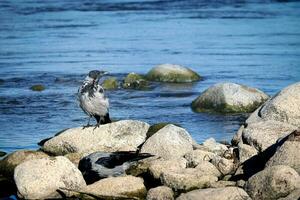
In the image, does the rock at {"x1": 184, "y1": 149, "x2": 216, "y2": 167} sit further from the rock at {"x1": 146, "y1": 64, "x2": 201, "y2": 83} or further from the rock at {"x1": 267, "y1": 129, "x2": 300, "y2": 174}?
the rock at {"x1": 146, "y1": 64, "x2": 201, "y2": 83}

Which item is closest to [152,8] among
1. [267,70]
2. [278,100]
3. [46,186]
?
[267,70]

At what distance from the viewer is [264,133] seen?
1371 centimetres

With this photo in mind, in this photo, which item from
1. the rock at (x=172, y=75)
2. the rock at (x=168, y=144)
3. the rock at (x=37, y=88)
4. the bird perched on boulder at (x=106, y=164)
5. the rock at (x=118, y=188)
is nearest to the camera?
the rock at (x=118, y=188)

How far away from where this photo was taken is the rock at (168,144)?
14.2 meters

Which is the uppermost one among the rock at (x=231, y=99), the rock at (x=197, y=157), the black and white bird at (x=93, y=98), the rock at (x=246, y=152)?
the black and white bird at (x=93, y=98)

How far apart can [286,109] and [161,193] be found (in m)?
4.23

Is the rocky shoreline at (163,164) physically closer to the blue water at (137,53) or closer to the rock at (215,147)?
the rock at (215,147)

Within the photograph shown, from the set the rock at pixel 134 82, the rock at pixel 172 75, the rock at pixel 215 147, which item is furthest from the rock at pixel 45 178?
the rock at pixel 172 75

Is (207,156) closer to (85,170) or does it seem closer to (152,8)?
(85,170)

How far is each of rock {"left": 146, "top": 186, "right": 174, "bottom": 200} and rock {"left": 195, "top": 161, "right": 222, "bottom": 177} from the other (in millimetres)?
747

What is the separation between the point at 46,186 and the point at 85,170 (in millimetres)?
1054

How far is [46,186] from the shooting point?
1304cm

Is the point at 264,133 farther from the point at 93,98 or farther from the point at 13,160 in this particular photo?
the point at 13,160

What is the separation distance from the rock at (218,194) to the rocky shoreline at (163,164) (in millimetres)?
14
